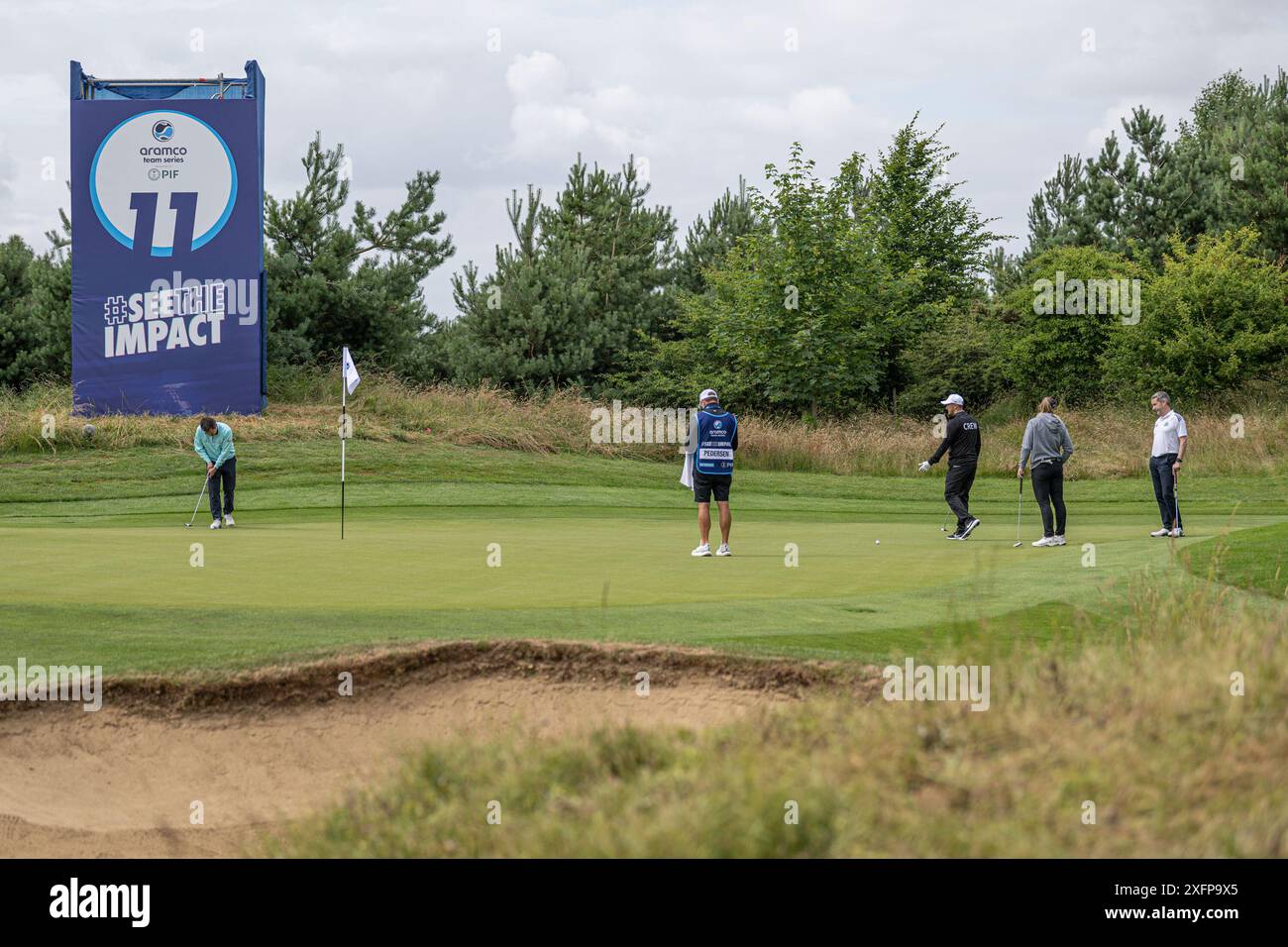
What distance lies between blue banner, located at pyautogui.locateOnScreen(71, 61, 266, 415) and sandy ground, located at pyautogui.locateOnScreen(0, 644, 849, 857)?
26228 mm

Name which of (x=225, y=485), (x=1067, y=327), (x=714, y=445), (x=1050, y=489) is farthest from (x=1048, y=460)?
(x=1067, y=327)

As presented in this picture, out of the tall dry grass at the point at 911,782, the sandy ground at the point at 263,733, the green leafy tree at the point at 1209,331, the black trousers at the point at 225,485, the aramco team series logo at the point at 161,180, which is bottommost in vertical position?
the sandy ground at the point at 263,733

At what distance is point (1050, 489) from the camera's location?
16578 millimetres

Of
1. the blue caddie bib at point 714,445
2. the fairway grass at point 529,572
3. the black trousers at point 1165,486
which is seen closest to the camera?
the fairway grass at point 529,572

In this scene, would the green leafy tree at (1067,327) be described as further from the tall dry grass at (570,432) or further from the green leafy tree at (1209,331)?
the tall dry grass at (570,432)

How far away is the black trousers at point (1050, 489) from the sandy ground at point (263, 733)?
10.1m

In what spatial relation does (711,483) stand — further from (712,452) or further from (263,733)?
(263,733)

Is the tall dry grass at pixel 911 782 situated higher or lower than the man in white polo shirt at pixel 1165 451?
lower

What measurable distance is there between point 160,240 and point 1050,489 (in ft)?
77.6

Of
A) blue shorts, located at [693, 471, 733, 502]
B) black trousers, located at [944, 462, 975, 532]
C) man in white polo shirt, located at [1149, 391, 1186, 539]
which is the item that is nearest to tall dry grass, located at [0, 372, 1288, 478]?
man in white polo shirt, located at [1149, 391, 1186, 539]

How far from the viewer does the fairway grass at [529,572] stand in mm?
8430

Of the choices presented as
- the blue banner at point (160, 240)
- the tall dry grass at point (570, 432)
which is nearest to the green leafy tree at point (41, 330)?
the tall dry grass at point (570, 432)
